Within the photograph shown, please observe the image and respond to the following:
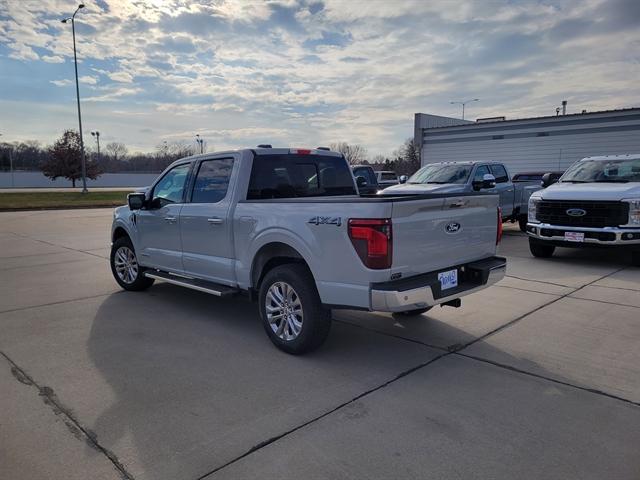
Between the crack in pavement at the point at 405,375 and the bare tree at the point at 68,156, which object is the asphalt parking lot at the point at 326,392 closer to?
the crack in pavement at the point at 405,375

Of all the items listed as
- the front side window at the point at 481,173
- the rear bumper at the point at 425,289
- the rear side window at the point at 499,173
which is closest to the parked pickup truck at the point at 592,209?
the front side window at the point at 481,173

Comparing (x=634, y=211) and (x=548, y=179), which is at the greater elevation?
(x=548, y=179)

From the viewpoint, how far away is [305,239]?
14.1 feet

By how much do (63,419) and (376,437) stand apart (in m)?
2.15

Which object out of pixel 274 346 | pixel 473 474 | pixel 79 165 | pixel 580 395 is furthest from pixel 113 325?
pixel 79 165

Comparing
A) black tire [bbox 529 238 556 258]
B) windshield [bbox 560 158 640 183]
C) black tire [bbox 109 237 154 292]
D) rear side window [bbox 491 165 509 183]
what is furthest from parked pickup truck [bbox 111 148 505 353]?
rear side window [bbox 491 165 509 183]

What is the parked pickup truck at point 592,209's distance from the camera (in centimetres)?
822

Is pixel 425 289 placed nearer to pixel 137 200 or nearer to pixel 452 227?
pixel 452 227

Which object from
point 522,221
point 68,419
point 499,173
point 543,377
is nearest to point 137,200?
point 68,419

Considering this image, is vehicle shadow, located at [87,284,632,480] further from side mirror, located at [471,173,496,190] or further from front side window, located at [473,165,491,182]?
front side window, located at [473,165,491,182]

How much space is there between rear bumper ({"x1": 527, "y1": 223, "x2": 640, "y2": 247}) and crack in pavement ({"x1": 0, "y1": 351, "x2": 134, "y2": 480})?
824 cm

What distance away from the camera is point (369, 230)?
12.5 feet

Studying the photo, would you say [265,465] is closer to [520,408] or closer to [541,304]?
[520,408]

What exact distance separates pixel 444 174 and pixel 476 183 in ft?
3.43
